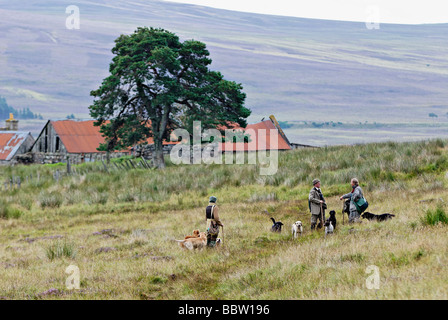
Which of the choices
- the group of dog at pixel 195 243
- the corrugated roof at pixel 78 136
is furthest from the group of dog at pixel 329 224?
the corrugated roof at pixel 78 136

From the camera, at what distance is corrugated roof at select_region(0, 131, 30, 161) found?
201ft

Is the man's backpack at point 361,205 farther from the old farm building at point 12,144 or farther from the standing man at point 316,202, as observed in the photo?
the old farm building at point 12,144

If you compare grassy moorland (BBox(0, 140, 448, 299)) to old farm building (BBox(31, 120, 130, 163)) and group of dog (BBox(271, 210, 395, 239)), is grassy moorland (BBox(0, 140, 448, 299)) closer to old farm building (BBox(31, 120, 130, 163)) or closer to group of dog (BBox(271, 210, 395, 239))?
group of dog (BBox(271, 210, 395, 239))

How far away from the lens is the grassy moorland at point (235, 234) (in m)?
8.89

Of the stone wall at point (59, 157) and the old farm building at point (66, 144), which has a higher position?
the old farm building at point (66, 144)

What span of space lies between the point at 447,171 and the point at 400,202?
618cm

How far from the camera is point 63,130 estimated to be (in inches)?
2325

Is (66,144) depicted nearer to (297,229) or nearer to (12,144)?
(12,144)

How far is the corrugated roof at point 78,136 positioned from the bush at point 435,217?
45602 millimetres

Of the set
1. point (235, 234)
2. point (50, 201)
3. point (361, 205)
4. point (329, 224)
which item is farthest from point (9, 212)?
point (361, 205)

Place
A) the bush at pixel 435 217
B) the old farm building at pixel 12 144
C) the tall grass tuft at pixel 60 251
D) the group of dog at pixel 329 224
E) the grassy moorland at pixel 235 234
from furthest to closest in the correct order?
1. the old farm building at pixel 12 144
2. the tall grass tuft at pixel 60 251
3. the group of dog at pixel 329 224
4. the bush at pixel 435 217
5. the grassy moorland at pixel 235 234

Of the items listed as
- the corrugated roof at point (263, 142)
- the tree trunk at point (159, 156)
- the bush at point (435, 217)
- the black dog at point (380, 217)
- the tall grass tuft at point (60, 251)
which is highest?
the corrugated roof at point (263, 142)
